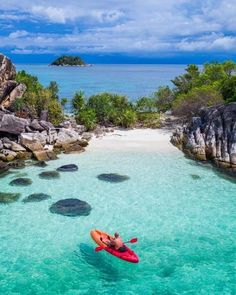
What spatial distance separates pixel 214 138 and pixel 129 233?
1501cm

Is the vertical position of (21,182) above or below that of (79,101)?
below

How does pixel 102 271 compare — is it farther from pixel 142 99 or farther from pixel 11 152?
pixel 142 99

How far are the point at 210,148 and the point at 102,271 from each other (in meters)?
18.2

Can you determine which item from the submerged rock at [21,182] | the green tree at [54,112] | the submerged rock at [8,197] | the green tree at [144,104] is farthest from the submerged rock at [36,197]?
the green tree at [144,104]

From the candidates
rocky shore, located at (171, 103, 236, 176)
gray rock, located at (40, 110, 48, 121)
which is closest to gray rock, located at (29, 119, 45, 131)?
gray rock, located at (40, 110, 48, 121)

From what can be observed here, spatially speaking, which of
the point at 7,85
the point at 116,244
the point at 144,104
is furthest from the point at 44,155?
the point at 144,104

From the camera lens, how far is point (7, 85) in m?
39.9

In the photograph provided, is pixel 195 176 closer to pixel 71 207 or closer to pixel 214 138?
pixel 214 138

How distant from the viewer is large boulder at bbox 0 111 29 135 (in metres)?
33.2

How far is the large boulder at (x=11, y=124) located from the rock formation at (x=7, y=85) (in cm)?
549

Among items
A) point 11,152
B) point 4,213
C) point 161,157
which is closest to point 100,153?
point 161,157

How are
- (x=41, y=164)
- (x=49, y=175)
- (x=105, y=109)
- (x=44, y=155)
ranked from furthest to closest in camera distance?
(x=105, y=109), (x=44, y=155), (x=41, y=164), (x=49, y=175)

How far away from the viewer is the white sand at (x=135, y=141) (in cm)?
3462

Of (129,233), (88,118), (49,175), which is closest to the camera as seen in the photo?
(129,233)
